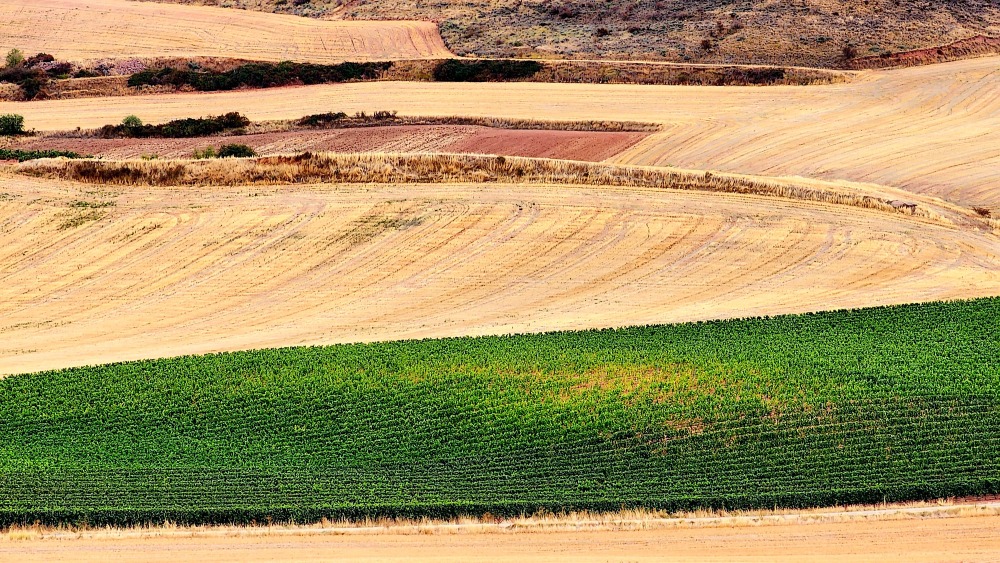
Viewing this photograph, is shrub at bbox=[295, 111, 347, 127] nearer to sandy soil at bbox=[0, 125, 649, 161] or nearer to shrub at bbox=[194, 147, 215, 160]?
sandy soil at bbox=[0, 125, 649, 161]

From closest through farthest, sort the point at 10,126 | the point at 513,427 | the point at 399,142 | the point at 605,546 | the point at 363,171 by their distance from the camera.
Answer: the point at 605,546 → the point at 513,427 → the point at 363,171 → the point at 399,142 → the point at 10,126

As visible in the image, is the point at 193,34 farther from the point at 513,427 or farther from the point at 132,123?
the point at 513,427

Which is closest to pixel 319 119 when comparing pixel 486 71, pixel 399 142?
pixel 399 142

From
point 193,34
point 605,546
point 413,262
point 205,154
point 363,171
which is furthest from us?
point 193,34

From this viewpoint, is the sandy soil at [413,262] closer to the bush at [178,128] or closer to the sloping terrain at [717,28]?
the bush at [178,128]

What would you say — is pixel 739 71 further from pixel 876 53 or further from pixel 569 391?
pixel 569 391

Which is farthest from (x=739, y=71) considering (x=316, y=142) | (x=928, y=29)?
(x=316, y=142)

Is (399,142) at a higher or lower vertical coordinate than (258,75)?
lower
